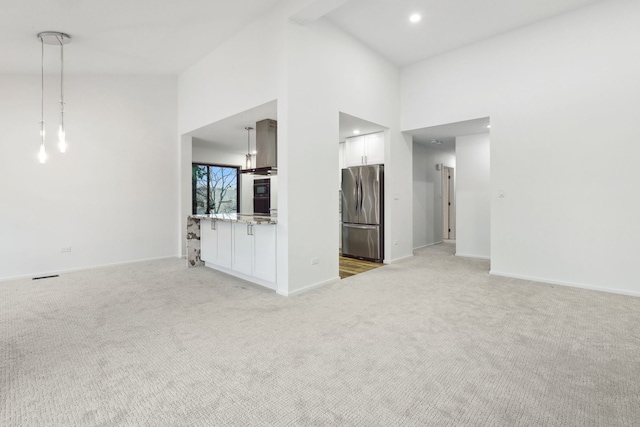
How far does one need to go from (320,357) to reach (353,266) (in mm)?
3079

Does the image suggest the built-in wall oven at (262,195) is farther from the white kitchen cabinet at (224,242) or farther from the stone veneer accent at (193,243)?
the white kitchen cabinet at (224,242)

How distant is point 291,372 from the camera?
6.47ft

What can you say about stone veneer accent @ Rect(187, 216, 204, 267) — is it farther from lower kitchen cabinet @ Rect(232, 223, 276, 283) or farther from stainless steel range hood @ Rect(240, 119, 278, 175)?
stainless steel range hood @ Rect(240, 119, 278, 175)

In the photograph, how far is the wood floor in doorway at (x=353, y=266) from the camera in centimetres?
476

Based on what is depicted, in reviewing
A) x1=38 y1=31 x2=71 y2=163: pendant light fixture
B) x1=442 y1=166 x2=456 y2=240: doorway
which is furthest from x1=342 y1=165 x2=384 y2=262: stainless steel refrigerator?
x1=38 y1=31 x2=71 y2=163: pendant light fixture

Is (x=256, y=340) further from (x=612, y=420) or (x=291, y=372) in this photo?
(x=612, y=420)

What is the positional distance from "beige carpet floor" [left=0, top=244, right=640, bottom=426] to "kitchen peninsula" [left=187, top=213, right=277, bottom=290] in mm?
453

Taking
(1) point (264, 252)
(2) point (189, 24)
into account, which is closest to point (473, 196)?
(1) point (264, 252)

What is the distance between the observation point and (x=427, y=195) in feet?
24.5

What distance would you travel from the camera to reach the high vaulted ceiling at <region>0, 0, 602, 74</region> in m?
3.23

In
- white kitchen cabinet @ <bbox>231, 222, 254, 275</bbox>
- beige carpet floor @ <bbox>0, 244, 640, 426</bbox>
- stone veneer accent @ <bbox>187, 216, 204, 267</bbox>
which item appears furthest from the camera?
stone veneer accent @ <bbox>187, 216, 204, 267</bbox>

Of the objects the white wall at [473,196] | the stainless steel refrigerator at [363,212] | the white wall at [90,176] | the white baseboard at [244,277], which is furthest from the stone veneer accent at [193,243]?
the white wall at [473,196]

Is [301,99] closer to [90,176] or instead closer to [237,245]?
[237,245]

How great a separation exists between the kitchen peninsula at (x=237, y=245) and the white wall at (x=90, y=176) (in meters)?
1.15
